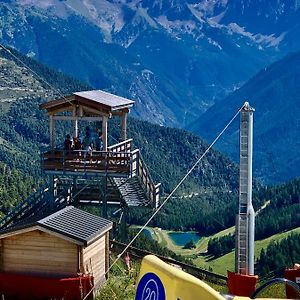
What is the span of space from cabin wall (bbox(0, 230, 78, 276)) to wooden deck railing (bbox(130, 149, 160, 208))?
9.34m

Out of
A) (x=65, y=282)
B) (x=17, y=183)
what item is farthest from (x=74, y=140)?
(x=17, y=183)

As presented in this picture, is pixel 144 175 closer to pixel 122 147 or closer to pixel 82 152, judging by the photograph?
pixel 122 147

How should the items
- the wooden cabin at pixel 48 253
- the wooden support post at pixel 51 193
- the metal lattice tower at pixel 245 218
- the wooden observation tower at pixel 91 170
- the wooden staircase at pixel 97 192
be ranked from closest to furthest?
1. the metal lattice tower at pixel 245 218
2. the wooden cabin at pixel 48 253
3. the wooden observation tower at pixel 91 170
4. the wooden staircase at pixel 97 192
5. the wooden support post at pixel 51 193

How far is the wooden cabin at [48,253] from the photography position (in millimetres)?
21625

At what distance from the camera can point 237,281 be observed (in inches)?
551

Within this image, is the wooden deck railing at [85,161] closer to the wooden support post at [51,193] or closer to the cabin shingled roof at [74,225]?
the wooden support post at [51,193]

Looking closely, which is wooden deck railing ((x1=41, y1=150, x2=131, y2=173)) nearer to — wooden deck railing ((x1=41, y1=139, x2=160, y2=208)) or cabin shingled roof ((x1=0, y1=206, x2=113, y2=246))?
wooden deck railing ((x1=41, y1=139, x2=160, y2=208))

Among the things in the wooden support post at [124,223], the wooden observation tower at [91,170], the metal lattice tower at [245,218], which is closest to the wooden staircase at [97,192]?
the wooden observation tower at [91,170]

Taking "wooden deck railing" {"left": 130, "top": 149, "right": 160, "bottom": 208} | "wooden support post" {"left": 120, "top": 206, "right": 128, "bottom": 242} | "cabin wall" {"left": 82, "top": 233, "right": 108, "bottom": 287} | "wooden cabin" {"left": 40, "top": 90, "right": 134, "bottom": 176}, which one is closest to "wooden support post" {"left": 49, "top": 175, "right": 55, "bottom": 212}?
"wooden cabin" {"left": 40, "top": 90, "right": 134, "bottom": 176}

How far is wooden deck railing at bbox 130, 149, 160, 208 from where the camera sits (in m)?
31.5

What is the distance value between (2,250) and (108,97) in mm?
12458

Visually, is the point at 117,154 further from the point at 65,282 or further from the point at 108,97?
the point at 65,282

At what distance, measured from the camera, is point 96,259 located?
23.3 m

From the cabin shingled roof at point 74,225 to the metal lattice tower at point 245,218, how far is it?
706 cm
